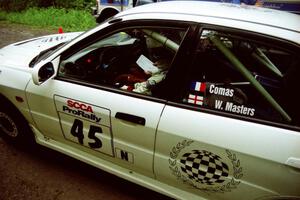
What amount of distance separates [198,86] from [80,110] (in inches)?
40.6

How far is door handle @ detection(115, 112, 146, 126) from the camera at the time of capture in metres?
2.14

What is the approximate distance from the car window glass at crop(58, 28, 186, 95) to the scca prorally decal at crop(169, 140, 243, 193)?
1.85ft

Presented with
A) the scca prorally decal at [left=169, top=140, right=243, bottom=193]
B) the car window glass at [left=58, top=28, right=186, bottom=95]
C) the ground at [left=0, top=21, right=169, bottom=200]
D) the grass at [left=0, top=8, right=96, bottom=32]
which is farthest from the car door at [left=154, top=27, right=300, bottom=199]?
the grass at [left=0, top=8, right=96, bottom=32]

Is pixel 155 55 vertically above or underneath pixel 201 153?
above

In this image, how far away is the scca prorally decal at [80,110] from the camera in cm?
237

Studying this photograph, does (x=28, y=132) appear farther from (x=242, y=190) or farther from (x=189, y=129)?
(x=242, y=190)

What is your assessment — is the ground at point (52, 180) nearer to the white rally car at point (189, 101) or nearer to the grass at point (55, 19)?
the white rally car at point (189, 101)

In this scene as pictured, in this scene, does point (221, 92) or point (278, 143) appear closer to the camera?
point (278, 143)

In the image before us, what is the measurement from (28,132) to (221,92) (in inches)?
85.0

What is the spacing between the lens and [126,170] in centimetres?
254

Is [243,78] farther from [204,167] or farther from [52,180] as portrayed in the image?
[52,180]

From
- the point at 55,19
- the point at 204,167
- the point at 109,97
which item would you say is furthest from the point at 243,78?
the point at 55,19

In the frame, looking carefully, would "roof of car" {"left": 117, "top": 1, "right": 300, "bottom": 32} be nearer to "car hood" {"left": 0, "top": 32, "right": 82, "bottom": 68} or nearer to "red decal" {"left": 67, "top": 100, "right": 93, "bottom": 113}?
"red decal" {"left": 67, "top": 100, "right": 93, "bottom": 113}

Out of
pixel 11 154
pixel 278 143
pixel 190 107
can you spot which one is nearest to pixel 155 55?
pixel 190 107
